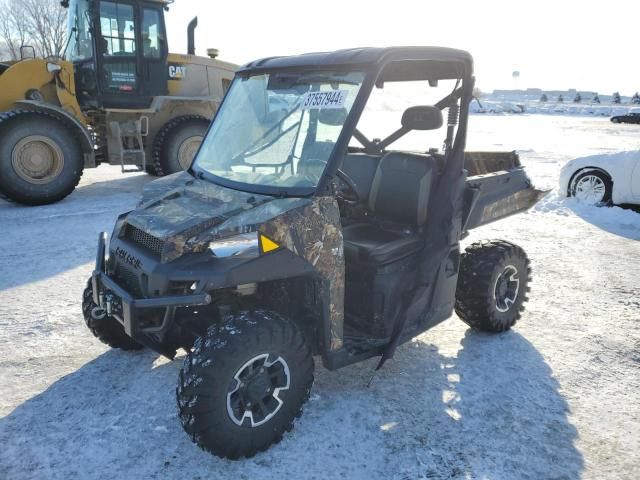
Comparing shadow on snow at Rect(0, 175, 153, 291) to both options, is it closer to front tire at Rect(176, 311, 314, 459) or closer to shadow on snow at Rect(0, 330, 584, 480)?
shadow on snow at Rect(0, 330, 584, 480)

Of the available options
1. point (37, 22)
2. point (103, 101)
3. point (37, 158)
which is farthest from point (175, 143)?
point (37, 22)

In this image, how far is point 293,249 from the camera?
277 centimetres

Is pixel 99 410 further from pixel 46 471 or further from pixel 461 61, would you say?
pixel 461 61

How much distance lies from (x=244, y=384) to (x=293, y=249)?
0.75 m

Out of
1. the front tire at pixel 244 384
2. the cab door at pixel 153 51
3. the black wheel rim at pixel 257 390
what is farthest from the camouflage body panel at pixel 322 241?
the cab door at pixel 153 51

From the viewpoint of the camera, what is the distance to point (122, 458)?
2.80 m

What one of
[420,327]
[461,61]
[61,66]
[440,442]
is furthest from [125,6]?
[440,442]

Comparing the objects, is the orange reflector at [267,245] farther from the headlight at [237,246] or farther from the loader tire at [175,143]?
the loader tire at [175,143]

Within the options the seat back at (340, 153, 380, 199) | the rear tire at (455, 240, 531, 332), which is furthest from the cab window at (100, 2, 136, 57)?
the rear tire at (455, 240, 531, 332)

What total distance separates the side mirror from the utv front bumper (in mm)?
1786

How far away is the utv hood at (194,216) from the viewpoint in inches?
106

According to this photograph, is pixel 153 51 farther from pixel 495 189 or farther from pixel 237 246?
pixel 237 246

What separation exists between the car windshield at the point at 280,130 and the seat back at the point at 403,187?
0.91 meters

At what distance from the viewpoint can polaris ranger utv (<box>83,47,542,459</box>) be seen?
2.67 m
